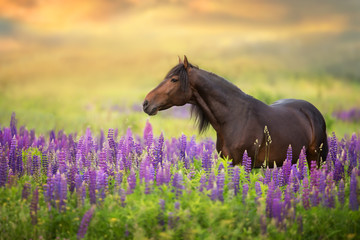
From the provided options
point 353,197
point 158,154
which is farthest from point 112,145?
point 353,197

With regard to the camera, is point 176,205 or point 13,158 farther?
point 13,158

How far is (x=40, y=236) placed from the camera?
15.9ft

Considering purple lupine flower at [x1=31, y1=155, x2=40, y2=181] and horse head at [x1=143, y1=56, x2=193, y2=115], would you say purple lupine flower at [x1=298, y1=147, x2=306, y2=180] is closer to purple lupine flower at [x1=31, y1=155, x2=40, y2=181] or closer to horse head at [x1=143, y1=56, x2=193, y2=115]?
horse head at [x1=143, y1=56, x2=193, y2=115]

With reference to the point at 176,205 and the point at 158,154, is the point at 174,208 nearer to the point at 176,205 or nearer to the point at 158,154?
the point at 176,205

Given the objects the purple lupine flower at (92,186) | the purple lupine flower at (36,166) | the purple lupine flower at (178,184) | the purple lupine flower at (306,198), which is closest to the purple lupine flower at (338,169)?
the purple lupine flower at (306,198)

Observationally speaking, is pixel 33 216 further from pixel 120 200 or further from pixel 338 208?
pixel 338 208

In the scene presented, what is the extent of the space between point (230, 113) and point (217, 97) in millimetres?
318

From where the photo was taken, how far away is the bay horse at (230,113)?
6793mm

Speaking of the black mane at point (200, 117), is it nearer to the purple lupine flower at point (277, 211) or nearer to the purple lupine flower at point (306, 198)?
the purple lupine flower at point (306, 198)

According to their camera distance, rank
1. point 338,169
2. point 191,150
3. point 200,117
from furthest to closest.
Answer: point 191,150
point 200,117
point 338,169

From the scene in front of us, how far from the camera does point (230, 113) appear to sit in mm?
6895

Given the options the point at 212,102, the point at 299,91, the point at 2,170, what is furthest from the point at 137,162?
the point at 299,91

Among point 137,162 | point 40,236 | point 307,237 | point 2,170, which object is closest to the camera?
point 40,236

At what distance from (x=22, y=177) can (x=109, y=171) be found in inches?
51.4
